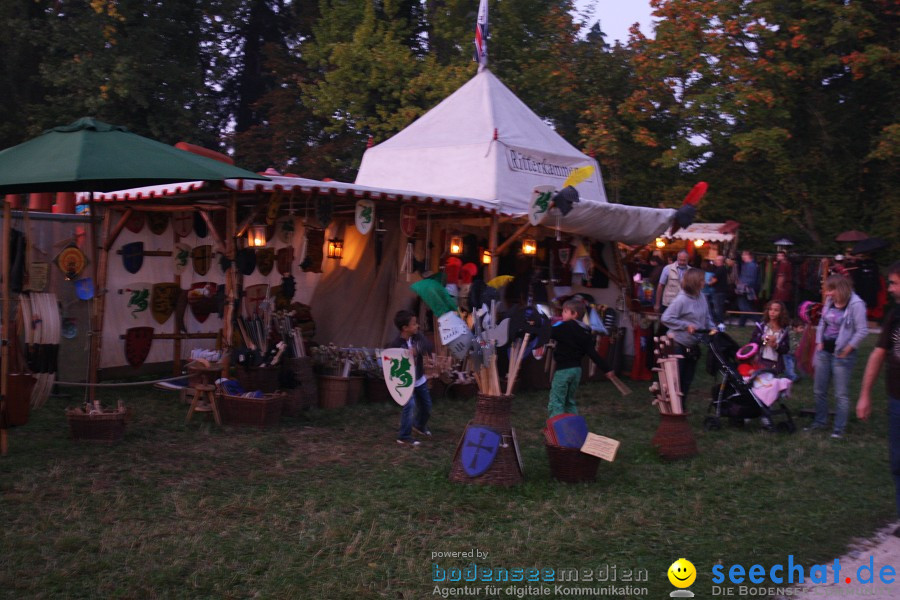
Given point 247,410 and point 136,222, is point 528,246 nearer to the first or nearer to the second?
point 247,410

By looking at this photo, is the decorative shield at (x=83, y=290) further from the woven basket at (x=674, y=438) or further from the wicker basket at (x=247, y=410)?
the woven basket at (x=674, y=438)

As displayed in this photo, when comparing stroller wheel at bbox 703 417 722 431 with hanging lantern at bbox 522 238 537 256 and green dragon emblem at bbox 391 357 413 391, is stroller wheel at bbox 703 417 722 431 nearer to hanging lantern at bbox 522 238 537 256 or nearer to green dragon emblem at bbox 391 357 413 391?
green dragon emblem at bbox 391 357 413 391

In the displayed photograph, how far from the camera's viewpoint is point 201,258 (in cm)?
1176

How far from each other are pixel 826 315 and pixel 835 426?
3.71 ft

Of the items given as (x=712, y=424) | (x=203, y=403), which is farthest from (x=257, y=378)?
(x=712, y=424)

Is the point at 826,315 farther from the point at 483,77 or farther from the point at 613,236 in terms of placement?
the point at 483,77

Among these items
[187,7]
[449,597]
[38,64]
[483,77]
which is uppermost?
[187,7]

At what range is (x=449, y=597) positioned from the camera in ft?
13.6

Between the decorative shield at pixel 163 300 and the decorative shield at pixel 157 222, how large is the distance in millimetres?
727

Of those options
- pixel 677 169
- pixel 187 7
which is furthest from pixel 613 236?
pixel 187 7

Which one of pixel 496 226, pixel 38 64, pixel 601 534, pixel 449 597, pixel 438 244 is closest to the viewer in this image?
pixel 449 597

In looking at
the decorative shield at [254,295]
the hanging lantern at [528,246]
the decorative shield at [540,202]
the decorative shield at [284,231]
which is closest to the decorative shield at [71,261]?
the decorative shield at [254,295]

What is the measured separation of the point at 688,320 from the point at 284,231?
616 centimetres

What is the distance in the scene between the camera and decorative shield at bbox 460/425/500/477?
614 centimetres
